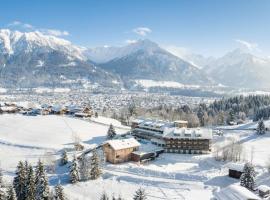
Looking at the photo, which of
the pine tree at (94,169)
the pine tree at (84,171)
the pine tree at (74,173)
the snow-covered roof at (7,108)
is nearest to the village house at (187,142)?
the pine tree at (94,169)

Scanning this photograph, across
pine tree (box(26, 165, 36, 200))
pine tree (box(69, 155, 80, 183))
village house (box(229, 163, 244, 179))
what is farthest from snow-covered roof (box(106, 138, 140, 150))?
pine tree (box(26, 165, 36, 200))

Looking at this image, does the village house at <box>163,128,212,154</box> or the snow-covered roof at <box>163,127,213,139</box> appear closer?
the village house at <box>163,128,212,154</box>

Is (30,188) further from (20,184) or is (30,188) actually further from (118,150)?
(118,150)

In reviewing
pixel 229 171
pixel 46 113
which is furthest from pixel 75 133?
pixel 229 171

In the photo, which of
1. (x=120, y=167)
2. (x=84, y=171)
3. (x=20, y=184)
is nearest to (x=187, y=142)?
(x=120, y=167)

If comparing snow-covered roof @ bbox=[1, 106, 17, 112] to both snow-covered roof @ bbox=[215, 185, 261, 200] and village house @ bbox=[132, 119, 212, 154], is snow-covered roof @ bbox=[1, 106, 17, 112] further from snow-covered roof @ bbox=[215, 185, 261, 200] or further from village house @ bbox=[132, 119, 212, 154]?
snow-covered roof @ bbox=[215, 185, 261, 200]

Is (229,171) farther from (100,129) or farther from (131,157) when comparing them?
(100,129)

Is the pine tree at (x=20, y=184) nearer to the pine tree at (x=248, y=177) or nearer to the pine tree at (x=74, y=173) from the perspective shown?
the pine tree at (x=74, y=173)
